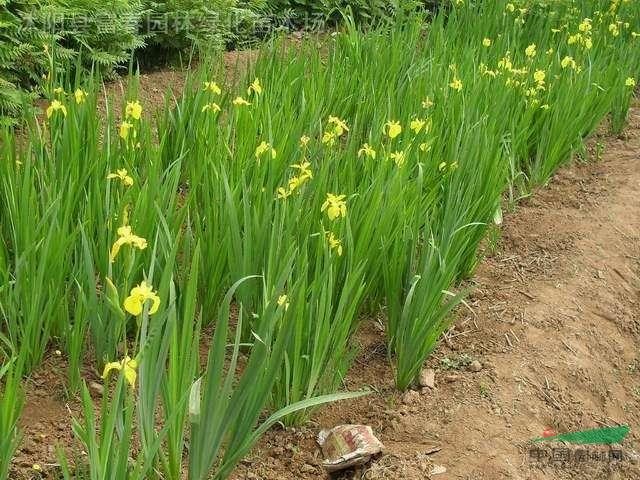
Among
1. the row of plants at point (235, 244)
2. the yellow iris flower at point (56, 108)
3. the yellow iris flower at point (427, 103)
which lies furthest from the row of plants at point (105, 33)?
the yellow iris flower at point (427, 103)

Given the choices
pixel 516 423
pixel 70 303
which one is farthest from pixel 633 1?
pixel 70 303

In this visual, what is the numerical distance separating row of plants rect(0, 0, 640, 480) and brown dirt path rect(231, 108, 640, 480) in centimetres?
11

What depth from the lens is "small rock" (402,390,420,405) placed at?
1.88 metres

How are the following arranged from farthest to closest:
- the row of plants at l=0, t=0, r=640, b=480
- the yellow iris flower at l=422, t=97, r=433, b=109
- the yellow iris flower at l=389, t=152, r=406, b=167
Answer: the yellow iris flower at l=422, t=97, r=433, b=109, the yellow iris flower at l=389, t=152, r=406, b=167, the row of plants at l=0, t=0, r=640, b=480

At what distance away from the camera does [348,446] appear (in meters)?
1.63

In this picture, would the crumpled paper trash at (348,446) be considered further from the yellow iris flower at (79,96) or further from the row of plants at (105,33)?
the row of plants at (105,33)

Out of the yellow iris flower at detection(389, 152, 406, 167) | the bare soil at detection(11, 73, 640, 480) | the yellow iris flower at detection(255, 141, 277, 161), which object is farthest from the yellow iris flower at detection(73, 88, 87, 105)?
the yellow iris flower at detection(389, 152, 406, 167)

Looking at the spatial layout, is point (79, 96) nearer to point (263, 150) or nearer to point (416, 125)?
point (263, 150)

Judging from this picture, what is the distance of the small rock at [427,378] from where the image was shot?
1947 mm

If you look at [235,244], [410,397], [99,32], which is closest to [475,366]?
[410,397]

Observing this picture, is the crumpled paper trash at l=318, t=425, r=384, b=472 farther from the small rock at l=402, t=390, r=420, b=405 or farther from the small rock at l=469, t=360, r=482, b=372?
the small rock at l=469, t=360, r=482, b=372

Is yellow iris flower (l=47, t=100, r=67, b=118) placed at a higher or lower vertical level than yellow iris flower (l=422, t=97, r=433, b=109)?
lower

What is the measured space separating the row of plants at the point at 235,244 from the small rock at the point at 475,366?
17cm

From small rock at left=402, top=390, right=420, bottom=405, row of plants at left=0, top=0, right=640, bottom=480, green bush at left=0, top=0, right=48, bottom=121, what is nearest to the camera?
row of plants at left=0, top=0, right=640, bottom=480
